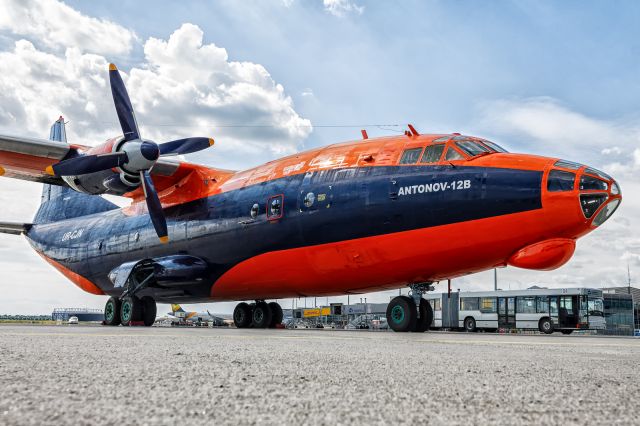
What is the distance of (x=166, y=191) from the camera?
18.3 meters

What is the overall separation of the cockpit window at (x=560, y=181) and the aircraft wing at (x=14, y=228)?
77.0ft

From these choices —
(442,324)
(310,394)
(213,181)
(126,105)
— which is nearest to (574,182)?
(310,394)

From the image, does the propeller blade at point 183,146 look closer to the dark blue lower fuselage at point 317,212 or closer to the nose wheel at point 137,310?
the dark blue lower fuselage at point 317,212

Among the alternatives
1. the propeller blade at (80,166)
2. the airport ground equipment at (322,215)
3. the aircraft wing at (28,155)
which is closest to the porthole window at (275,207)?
the airport ground equipment at (322,215)

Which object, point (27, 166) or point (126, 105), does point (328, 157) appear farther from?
point (27, 166)

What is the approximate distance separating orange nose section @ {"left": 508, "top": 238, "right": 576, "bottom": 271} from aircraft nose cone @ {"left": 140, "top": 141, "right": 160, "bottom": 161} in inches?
393

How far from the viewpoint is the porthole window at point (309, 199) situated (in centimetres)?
1284

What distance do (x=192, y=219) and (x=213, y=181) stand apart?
57.0 inches

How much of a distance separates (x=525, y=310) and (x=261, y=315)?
18673 mm

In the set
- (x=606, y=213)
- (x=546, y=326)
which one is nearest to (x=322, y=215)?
(x=606, y=213)

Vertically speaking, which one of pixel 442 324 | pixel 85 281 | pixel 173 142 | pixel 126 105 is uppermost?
pixel 126 105

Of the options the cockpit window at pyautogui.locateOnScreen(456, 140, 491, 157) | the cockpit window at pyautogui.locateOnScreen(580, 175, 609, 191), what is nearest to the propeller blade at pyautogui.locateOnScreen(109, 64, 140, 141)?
the cockpit window at pyautogui.locateOnScreen(456, 140, 491, 157)

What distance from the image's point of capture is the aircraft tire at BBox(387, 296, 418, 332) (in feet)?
40.4

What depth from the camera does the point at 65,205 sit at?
24875 mm
